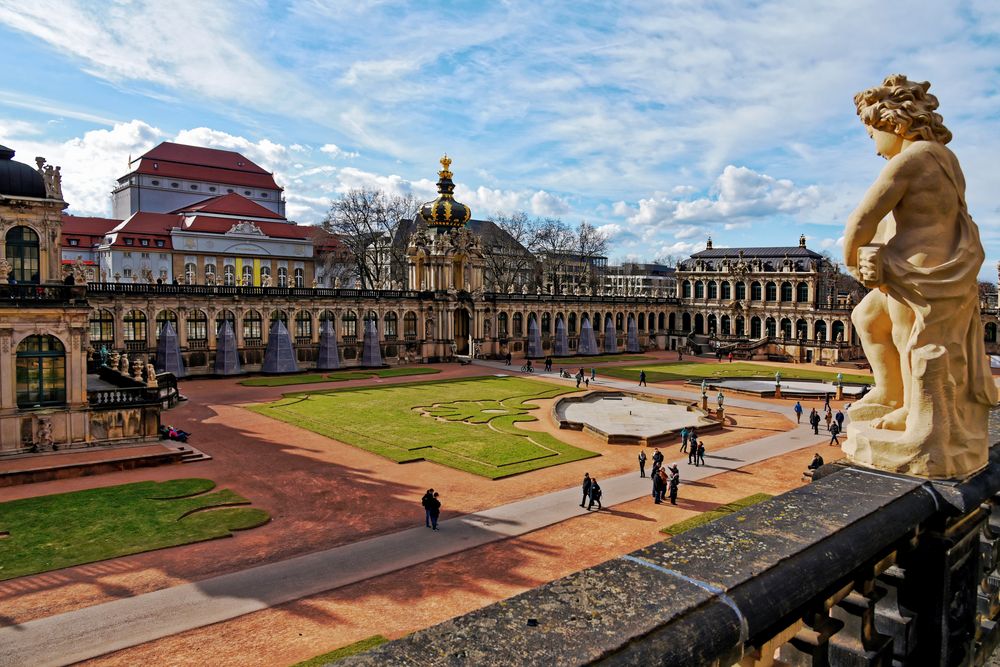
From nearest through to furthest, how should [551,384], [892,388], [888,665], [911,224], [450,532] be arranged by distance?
[888,665], [911,224], [892,388], [450,532], [551,384]

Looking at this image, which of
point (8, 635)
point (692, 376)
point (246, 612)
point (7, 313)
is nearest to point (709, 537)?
point (246, 612)

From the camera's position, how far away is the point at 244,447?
32.5 m

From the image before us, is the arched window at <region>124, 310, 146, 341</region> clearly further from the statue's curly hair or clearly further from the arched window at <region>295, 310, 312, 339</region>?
the statue's curly hair

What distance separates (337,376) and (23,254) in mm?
30992

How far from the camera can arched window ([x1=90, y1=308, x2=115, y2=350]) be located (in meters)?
53.1

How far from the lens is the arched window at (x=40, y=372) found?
29758 millimetres

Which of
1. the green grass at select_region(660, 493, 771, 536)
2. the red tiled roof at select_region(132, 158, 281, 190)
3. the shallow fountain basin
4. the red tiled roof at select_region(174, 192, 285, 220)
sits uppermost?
the red tiled roof at select_region(132, 158, 281, 190)

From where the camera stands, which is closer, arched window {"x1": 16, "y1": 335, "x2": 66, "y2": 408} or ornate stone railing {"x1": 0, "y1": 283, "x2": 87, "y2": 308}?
ornate stone railing {"x1": 0, "y1": 283, "x2": 87, "y2": 308}

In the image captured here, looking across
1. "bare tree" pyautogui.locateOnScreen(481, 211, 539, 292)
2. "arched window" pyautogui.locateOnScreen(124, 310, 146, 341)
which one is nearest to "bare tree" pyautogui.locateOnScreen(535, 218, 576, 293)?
"bare tree" pyautogui.locateOnScreen(481, 211, 539, 292)

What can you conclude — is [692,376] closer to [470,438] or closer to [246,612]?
[470,438]

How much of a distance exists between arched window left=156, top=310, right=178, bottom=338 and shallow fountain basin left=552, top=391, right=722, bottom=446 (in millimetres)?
34870

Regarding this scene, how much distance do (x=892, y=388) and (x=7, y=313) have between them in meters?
34.1

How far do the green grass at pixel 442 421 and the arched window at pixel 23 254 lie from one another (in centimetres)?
1463

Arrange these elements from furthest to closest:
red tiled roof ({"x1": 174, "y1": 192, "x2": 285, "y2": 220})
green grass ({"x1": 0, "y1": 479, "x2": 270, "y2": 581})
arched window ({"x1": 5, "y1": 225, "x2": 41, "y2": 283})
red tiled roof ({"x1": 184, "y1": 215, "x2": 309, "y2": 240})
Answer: red tiled roof ({"x1": 174, "y1": 192, "x2": 285, "y2": 220})
red tiled roof ({"x1": 184, "y1": 215, "x2": 309, "y2": 240})
arched window ({"x1": 5, "y1": 225, "x2": 41, "y2": 283})
green grass ({"x1": 0, "y1": 479, "x2": 270, "y2": 581})
